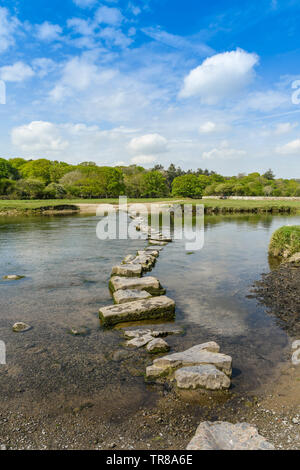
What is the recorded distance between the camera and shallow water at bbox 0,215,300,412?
6.08 meters

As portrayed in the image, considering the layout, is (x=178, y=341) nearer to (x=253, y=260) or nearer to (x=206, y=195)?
(x=253, y=260)

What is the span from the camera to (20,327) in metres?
8.42

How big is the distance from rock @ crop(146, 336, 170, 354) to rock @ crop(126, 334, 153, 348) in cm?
25

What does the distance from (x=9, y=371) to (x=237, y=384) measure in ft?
15.4

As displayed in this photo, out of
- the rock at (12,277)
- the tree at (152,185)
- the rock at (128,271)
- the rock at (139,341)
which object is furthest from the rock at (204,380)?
the tree at (152,185)

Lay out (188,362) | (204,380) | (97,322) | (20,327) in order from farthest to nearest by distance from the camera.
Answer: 1. (97,322)
2. (20,327)
3. (188,362)
4. (204,380)

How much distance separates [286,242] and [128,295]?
37.0 ft

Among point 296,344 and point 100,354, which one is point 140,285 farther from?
point 296,344

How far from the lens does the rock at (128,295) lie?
9.93m

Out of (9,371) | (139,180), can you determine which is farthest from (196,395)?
(139,180)

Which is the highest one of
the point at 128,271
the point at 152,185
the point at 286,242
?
the point at 152,185

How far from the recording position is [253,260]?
17281 millimetres

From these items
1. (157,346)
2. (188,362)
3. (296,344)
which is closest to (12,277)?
(157,346)

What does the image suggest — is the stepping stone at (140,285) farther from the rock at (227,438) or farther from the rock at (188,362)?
the rock at (227,438)
